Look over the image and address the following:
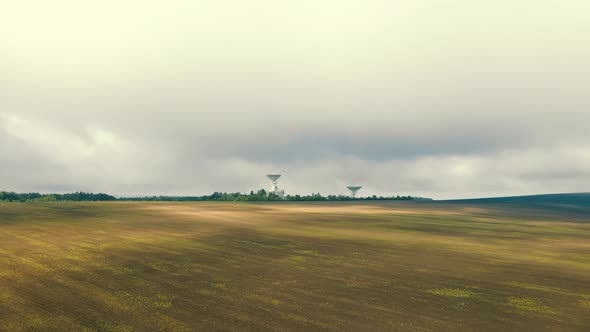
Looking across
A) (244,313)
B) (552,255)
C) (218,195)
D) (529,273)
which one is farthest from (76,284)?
(218,195)

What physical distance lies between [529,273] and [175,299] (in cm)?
1824

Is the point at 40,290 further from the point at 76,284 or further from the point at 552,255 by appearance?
the point at 552,255

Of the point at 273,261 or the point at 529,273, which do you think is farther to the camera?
the point at 273,261

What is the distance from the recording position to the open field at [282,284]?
11.5 metres

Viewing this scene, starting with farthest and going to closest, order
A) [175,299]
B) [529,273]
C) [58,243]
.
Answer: [58,243] < [529,273] < [175,299]

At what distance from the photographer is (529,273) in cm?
1844

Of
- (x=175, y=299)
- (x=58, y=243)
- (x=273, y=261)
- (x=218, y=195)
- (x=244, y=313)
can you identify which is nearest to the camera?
(x=244, y=313)

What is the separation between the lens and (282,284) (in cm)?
1552

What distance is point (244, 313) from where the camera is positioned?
39.2ft

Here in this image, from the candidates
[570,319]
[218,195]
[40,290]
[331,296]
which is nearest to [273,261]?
[331,296]

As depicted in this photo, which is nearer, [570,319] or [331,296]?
[570,319]

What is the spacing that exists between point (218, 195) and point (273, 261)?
127 metres

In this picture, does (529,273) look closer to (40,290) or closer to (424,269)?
(424,269)

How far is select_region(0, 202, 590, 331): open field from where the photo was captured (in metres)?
11.5
